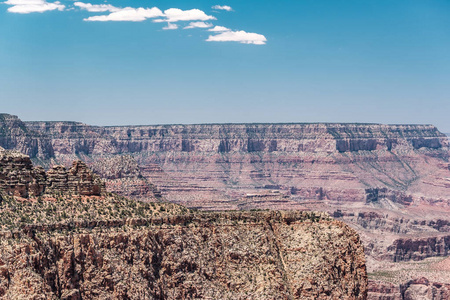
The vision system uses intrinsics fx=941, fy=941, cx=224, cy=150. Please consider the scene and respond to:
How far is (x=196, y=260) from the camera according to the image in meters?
88.3

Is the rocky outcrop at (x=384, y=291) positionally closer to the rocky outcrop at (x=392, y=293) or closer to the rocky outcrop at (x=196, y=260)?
the rocky outcrop at (x=392, y=293)

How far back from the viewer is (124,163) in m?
175

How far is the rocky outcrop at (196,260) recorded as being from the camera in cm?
7444

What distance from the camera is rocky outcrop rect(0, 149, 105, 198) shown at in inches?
3391

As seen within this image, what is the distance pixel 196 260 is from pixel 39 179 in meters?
17.3

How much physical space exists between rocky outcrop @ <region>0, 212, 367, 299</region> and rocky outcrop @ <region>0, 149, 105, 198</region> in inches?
355

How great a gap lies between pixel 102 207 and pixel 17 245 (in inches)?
660

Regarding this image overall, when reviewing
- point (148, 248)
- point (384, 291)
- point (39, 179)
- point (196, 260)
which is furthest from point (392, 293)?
point (148, 248)

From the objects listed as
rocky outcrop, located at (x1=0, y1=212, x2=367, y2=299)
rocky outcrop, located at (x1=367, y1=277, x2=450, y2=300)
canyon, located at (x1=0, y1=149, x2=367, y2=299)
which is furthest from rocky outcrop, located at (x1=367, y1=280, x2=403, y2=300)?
rocky outcrop, located at (x1=0, y1=212, x2=367, y2=299)

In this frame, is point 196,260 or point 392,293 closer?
point 196,260

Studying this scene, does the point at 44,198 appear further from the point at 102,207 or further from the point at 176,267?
the point at 176,267

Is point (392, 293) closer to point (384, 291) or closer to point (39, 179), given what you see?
point (384, 291)

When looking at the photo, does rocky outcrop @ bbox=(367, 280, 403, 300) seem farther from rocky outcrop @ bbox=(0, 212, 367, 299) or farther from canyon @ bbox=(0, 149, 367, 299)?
rocky outcrop @ bbox=(0, 212, 367, 299)

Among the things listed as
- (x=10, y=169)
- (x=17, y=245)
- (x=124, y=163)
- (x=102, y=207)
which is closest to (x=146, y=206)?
(x=102, y=207)
